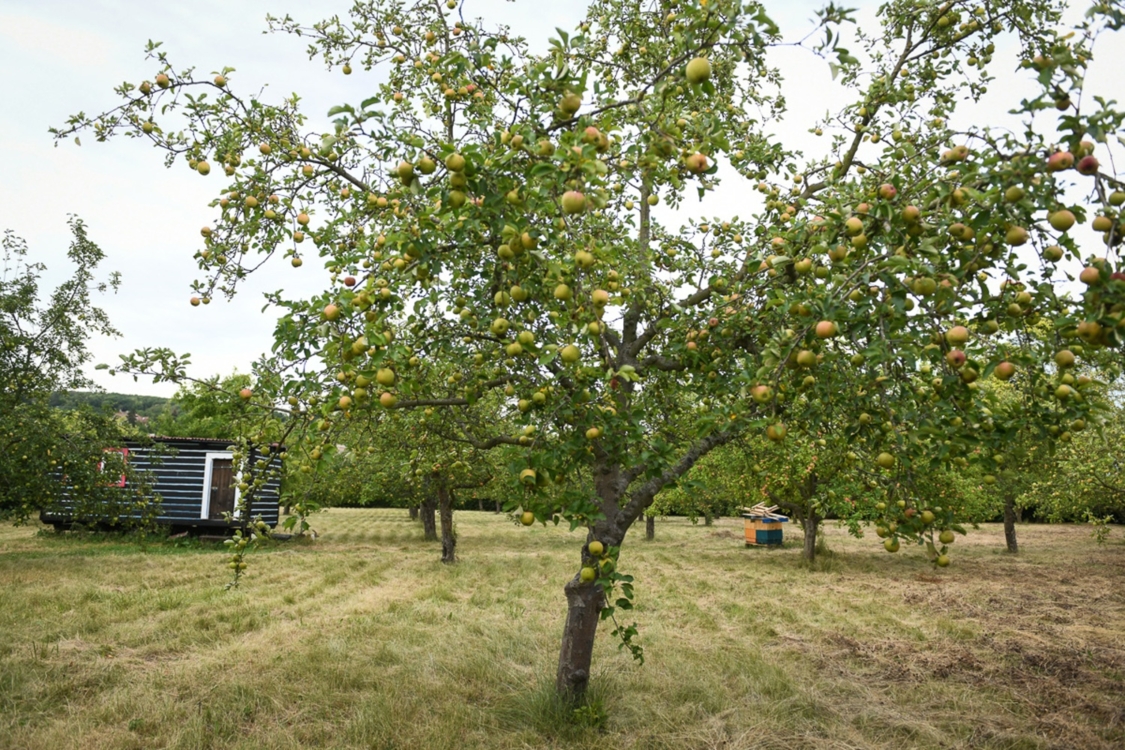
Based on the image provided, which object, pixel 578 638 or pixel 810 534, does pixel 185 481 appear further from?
pixel 578 638

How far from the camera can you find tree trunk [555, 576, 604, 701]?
6219 millimetres

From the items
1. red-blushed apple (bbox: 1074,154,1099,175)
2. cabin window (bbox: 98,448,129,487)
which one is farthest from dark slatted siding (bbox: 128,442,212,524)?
red-blushed apple (bbox: 1074,154,1099,175)

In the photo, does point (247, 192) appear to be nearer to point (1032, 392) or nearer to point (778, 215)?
point (778, 215)

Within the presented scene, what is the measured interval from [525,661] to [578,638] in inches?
85.6

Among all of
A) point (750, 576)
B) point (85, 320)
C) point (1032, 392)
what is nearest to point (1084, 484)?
point (750, 576)

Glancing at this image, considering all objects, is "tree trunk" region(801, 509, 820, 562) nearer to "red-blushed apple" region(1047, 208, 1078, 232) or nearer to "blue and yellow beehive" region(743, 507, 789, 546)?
"blue and yellow beehive" region(743, 507, 789, 546)

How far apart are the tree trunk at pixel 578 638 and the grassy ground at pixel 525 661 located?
238mm

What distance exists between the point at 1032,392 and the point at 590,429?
2512 mm

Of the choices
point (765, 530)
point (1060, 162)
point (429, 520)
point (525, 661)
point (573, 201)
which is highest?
point (1060, 162)

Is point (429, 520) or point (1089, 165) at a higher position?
point (1089, 165)

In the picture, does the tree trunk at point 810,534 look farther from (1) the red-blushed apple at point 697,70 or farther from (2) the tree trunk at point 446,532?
(1) the red-blushed apple at point 697,70

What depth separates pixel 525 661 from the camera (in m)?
8.10

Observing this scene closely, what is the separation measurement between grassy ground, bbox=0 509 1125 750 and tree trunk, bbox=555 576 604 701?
238 millimetres

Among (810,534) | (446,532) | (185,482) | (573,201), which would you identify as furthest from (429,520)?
(573,201)
